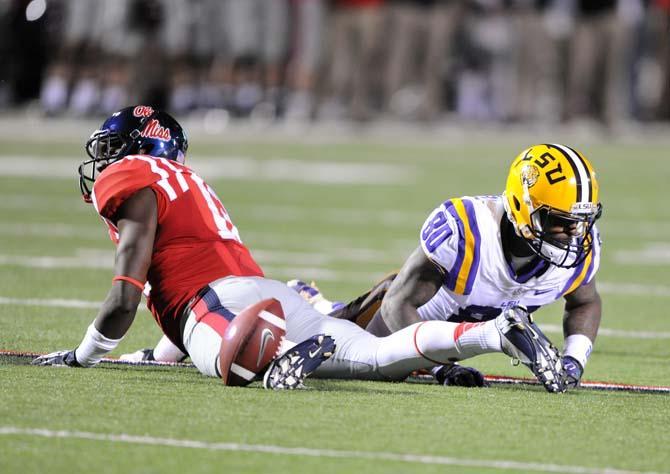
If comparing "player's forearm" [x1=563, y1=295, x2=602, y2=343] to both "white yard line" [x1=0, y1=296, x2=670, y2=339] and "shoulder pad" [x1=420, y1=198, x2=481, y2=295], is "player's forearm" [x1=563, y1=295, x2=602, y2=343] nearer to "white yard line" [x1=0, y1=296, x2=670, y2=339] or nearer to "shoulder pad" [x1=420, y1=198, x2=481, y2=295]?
"shoulder pad" [x1=420, y1=198, x2=481, y2=295]

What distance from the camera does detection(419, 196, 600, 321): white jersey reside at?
20.0 ft

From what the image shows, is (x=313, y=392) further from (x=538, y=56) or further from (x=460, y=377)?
(x=538, y=56)

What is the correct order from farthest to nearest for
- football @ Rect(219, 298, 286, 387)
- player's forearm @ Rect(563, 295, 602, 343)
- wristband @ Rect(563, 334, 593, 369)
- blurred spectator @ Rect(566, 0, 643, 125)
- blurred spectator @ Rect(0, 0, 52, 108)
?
blurred spectator @ Rect(0, 0, 52, 108)
blurred spectator @ Rect(566, 0, 643, 125)
player's forearm @ Rect(563, 295, 602, 343)
wristband @ Rect(563, 334, 593, 369)
football @ Rect(219, 298, 286, 387)

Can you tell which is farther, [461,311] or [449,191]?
[449,191]

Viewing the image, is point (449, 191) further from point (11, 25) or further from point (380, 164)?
point (11, 25)

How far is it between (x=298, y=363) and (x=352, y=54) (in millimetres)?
14462

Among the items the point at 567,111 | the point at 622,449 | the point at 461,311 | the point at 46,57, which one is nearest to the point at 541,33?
the point at 567,111

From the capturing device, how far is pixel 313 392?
5.72 m

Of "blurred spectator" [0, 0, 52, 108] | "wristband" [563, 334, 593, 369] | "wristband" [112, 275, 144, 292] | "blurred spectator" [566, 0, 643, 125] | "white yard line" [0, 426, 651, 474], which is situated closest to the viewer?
"white yard line" [0, 426, 651, 474]

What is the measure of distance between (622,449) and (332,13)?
1560 centimetres

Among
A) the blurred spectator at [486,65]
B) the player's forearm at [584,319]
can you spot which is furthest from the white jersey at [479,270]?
the blurred spectator at [486,65]

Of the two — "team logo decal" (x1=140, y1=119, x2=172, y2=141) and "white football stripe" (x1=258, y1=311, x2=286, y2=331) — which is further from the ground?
"team logo decal" (x1=140, y1=119, x2=172, y2=141)

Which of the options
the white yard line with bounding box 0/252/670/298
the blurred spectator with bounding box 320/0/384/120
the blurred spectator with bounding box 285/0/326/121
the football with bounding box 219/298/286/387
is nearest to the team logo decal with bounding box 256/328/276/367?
the football with bounding box 219/298/286/387

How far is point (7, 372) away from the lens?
5910 mm
